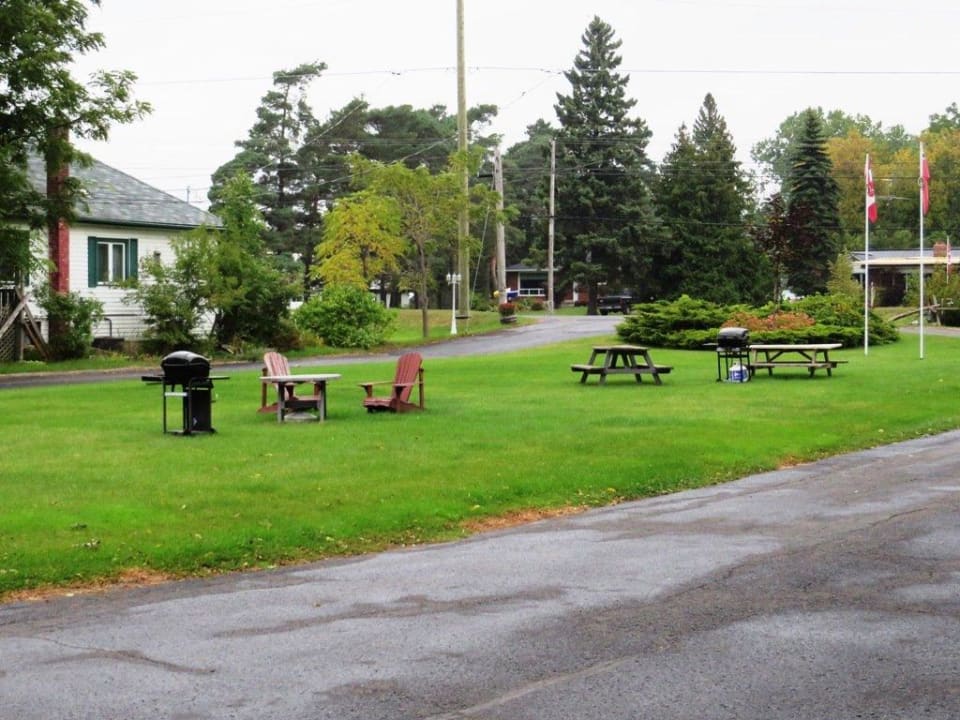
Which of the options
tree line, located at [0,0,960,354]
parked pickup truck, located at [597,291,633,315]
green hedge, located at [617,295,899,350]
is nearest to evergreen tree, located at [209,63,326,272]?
tree line, located at [0,0,960,354]

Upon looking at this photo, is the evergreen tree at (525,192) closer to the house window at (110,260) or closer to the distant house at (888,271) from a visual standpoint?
the distant house at (888,271)

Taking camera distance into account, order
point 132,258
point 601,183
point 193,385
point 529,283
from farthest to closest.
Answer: point 529,283
point 601,183
point 132,258
point 193,385

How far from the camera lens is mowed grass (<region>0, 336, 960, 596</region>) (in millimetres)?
10625

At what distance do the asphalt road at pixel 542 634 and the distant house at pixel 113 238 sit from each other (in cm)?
3350

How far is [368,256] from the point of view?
5184 centimetres

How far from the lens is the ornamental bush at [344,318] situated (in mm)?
44344

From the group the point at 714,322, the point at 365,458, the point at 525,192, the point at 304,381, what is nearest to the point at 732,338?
the point at 304,381

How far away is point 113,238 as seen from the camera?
44000 mm

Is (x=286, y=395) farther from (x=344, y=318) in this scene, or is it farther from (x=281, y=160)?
(x=281, y=160)

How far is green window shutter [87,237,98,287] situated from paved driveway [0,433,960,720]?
3451 centimetres

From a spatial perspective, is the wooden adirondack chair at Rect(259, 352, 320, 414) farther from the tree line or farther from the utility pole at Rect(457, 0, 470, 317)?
the utility pole at Rect(457, 0, 470, 317)

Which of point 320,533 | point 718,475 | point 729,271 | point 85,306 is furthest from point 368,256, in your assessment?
point 320,533

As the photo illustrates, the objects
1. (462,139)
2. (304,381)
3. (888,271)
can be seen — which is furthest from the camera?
(888,271)

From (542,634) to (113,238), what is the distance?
39.2 meters
